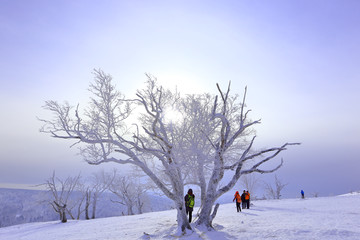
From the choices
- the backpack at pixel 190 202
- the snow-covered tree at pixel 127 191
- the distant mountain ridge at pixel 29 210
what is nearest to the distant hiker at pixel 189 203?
the backpack at pixel 190 202

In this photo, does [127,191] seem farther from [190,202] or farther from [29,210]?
[29,210]

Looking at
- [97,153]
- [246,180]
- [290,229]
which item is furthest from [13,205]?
[290,229]

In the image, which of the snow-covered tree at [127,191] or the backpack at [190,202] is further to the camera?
the snow-covered tree at [127,191]

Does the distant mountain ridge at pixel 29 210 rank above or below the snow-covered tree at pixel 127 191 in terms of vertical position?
below

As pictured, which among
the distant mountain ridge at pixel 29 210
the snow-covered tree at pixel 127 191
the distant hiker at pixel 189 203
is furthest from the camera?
the distant mountain ridge at pixel 29 210

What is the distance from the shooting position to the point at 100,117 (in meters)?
13.2

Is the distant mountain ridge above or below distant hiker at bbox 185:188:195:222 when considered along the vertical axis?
below

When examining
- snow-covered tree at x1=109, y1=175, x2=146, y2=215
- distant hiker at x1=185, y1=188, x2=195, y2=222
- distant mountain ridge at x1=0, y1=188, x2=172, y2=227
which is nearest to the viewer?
distant hiker at x1=185, y1=188, x2=195, y2=222

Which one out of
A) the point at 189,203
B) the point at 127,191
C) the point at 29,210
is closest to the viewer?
the point at 189,203

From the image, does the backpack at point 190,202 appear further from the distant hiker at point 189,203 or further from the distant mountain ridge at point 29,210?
the distant mountain ridge at point 29,210

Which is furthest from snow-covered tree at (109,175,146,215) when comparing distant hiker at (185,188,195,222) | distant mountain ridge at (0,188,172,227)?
distant mountain ridge at (0,188,172,227)

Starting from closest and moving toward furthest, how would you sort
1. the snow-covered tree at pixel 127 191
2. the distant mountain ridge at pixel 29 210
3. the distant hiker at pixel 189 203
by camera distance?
1. the distant hiker at pixel 189 203
2. the snow-covered tree at pixel 127 191
3. the distant mountain ridge at pixel 29 210

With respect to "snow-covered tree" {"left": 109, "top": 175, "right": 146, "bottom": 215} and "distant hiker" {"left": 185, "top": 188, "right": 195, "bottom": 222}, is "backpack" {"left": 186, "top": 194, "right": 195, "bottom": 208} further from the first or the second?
"snow-covered tree" {"left": 109, "top": 175, "right": 146, "bottom": 215}

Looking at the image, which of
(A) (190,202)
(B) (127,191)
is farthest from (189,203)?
(B) (127,191)
